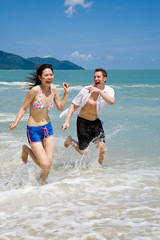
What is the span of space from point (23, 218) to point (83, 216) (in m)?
0.72

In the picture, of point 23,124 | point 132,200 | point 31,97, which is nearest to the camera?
point 132,200

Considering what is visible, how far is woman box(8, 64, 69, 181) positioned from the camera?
4.59 m

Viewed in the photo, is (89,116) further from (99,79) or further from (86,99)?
(99,79)

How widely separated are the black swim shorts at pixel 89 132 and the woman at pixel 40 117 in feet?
3.79

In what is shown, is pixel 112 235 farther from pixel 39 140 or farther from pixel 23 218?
pixel 39 140

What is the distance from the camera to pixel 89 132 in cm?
581

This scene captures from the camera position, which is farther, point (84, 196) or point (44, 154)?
point (44, 154)

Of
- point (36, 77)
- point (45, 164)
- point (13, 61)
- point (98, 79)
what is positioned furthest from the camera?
point (13, 61)

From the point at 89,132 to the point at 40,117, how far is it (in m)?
1.38

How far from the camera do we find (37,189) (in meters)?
4.61

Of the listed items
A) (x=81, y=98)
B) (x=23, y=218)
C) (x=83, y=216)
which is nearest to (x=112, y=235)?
(x=83, y=216)

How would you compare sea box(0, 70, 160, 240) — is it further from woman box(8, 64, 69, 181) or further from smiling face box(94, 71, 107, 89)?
smiling face box(94, 71, 107, 89)

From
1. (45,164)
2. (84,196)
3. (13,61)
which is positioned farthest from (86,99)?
(13,61)

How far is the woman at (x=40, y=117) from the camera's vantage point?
15.1 ft
